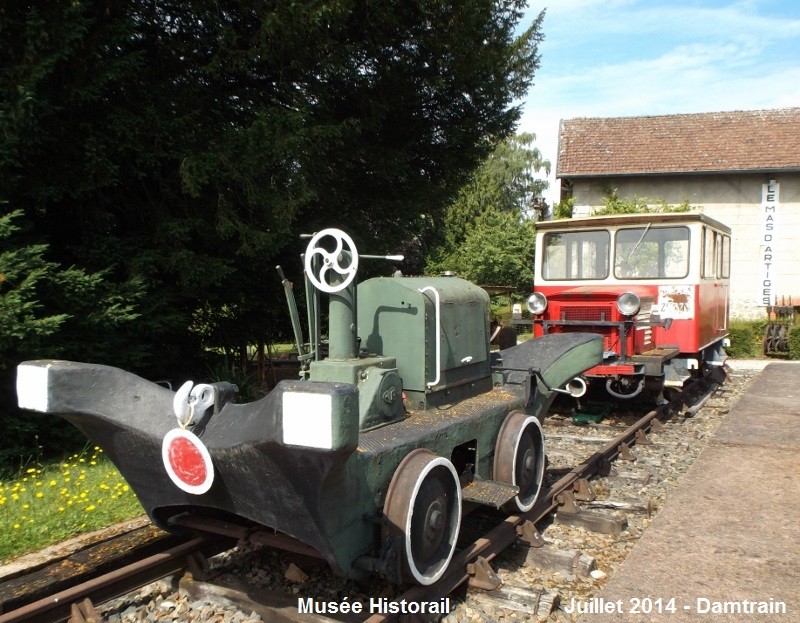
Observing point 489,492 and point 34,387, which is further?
point 489,492

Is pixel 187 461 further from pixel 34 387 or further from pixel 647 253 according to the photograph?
pixel 647 253

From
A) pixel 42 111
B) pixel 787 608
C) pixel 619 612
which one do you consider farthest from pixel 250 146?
→ pixel 787 608

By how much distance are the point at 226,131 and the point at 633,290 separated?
4.92m

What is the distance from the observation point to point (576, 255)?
889cm

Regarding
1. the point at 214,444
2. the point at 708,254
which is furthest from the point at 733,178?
the point at 214,444


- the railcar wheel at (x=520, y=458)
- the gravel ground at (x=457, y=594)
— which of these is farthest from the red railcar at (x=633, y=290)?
the railcar wheel at (x=520, y=458)

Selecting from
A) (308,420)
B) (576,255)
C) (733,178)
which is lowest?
(308,420)

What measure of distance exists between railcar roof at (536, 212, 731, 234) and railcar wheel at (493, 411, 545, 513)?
4648 millimetres

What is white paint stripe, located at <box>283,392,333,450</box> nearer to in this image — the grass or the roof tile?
the grass

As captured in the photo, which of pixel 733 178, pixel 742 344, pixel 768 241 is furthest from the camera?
pixel 733 178

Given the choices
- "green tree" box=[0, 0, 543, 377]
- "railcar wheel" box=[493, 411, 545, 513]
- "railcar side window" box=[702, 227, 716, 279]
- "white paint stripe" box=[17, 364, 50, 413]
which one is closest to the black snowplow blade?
"white paint stripe" box=[17, 364, 50, 413]

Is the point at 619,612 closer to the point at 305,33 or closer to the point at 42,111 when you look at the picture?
the point at 42,111

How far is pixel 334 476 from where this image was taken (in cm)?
276

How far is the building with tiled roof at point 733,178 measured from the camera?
19.9 m
